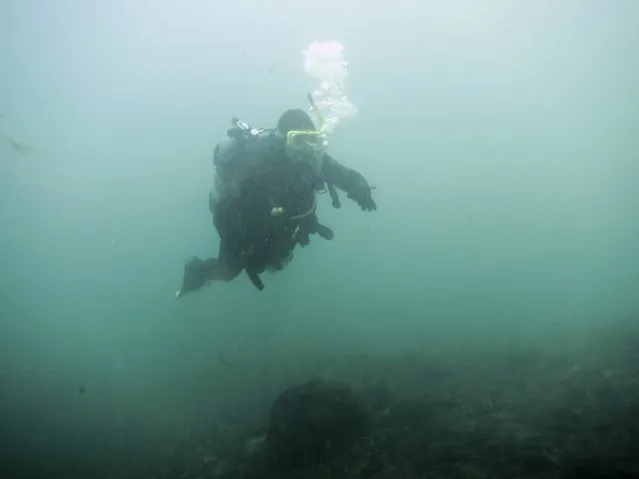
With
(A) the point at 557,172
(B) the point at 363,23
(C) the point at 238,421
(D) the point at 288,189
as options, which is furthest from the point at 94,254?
(A) the point at 557,172

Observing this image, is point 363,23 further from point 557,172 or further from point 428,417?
point 557,172

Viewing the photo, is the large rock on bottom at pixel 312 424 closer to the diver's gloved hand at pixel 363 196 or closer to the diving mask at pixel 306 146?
the diver's gloved hand at pixel 363 196

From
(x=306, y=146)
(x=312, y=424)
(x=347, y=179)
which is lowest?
(x=312, y=424)

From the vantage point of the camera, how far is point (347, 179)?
22.9ft

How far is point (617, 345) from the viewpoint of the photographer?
12281mm

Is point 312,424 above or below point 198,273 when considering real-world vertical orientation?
below

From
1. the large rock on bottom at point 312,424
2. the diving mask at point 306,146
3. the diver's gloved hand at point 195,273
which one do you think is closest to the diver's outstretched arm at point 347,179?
the diving mask at point 306,146

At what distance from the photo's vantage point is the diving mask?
241 inches

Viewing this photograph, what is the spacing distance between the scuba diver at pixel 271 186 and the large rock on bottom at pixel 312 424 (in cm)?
282

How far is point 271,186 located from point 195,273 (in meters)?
3.53

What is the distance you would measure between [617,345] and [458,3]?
32327mm

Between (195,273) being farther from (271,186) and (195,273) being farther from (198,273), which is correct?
(271,186)

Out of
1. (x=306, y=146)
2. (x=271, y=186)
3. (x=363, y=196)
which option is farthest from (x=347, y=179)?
(x=271, y=186)

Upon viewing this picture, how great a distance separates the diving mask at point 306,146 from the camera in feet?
20.0
